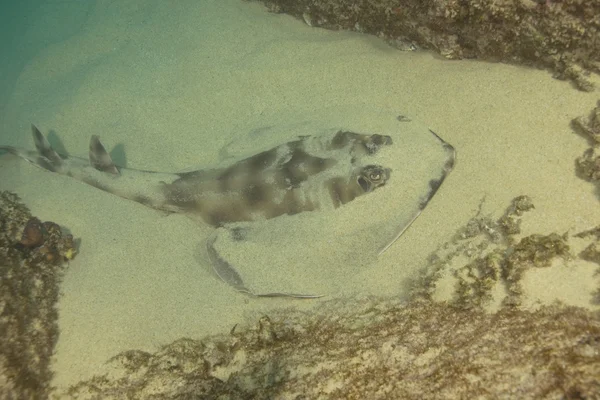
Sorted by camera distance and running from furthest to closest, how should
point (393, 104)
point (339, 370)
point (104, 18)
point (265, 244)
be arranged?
point (104, 18)
point (393, 104)
point (265, 244)
point (339, 370)

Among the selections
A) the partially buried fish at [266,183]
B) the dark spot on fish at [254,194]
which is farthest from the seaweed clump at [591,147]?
the dark spot on fish at [254,194]

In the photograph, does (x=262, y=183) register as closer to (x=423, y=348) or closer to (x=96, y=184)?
(x=423, y=348)

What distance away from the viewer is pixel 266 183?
5.05 m

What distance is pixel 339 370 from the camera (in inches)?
119

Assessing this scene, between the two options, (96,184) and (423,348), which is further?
(96,184)

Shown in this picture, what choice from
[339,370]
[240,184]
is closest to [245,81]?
[240,184]

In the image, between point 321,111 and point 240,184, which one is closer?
point 240,184

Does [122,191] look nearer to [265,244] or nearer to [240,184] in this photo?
[240,184]

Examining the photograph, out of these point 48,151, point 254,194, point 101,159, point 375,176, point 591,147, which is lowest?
point 48,151

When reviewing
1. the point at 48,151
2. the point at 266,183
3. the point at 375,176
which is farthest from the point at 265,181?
the point at 48,151

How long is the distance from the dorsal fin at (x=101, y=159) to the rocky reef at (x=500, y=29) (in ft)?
15.6

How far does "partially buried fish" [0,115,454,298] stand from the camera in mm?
4570

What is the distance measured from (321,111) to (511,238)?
331 centimetres

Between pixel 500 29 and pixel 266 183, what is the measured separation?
3.66 m
